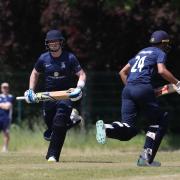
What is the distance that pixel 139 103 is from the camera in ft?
40.2

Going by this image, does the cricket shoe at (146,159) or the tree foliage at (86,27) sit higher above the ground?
the cricket shoe at (146,159)

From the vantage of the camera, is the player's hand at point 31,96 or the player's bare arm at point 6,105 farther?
the player's bare arm at point 6,105

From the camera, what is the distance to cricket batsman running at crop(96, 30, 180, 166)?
12.2m

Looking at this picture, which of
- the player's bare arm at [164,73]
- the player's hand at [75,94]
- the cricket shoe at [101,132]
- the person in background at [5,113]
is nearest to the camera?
the player's bare arm at [164,73]

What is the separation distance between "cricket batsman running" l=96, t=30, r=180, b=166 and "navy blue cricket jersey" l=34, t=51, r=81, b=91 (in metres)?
1.13

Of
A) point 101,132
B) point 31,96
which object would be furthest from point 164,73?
point 31,96

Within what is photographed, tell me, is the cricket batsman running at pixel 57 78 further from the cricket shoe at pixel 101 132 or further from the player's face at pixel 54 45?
the cricket shoe at pixel 101 132

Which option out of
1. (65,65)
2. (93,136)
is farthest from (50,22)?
(65,65)

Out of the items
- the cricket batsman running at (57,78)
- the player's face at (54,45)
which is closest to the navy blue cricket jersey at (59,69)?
the cricket batsman running at (57,78)

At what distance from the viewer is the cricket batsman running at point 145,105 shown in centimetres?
1221

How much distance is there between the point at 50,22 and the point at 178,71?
4.34m

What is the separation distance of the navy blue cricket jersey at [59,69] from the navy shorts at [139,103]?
3.78 ft

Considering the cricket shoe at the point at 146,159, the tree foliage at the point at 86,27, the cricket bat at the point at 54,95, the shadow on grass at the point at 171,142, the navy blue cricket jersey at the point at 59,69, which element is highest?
the navy blue cricket jersey at the point at 59,69

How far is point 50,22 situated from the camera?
2580 centimetres
